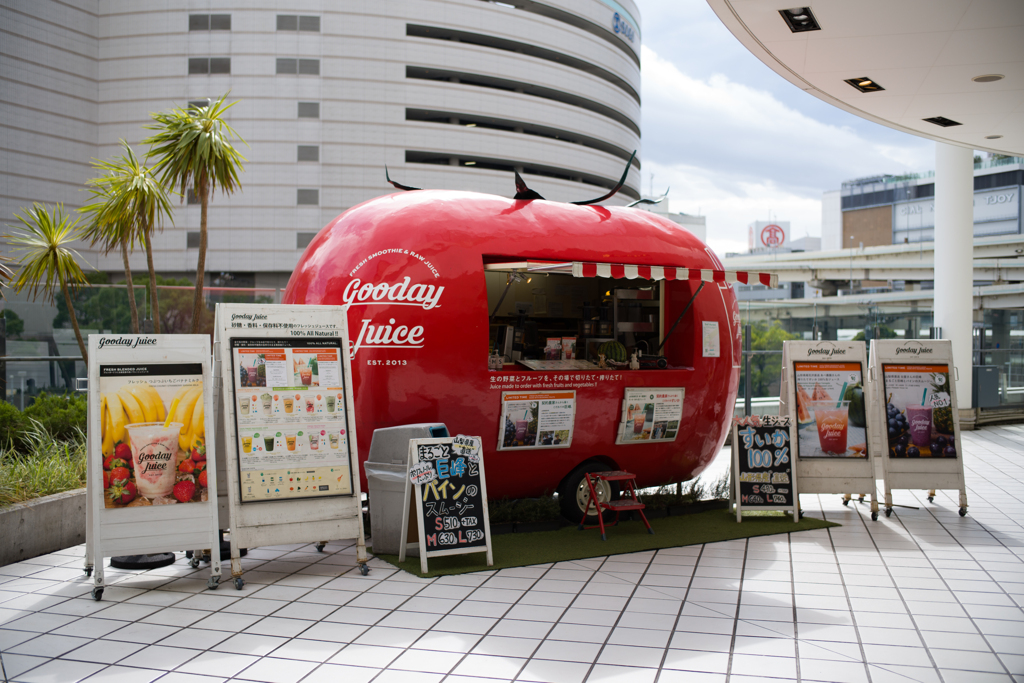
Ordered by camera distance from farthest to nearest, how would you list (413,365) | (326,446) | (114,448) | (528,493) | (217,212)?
(217,212)
(528,493)
(413,365)
(326,446)
(114,448)

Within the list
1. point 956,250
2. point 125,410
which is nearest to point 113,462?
point 125,410

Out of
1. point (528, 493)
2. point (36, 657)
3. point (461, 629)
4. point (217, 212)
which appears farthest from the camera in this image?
point (217, 212)

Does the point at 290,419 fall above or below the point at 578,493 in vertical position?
above

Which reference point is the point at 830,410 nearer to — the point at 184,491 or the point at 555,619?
the point at 555,619

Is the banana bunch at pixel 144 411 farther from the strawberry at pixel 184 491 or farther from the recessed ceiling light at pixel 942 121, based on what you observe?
the recessed ceiling light at pixel 942 121

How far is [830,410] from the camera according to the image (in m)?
7.95

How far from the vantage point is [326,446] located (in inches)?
233

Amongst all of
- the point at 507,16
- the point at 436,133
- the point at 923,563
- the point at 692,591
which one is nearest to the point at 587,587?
the point at 692,591

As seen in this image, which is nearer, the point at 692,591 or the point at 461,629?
the point at 461,629

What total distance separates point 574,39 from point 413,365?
134 ft

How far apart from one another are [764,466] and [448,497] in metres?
3.58

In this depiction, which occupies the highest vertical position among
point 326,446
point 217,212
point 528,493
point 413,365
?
point 217,212

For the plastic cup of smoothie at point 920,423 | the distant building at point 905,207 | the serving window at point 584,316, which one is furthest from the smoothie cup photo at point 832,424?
the distant building at point 905,207

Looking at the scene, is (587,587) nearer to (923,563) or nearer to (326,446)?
(326,446)
